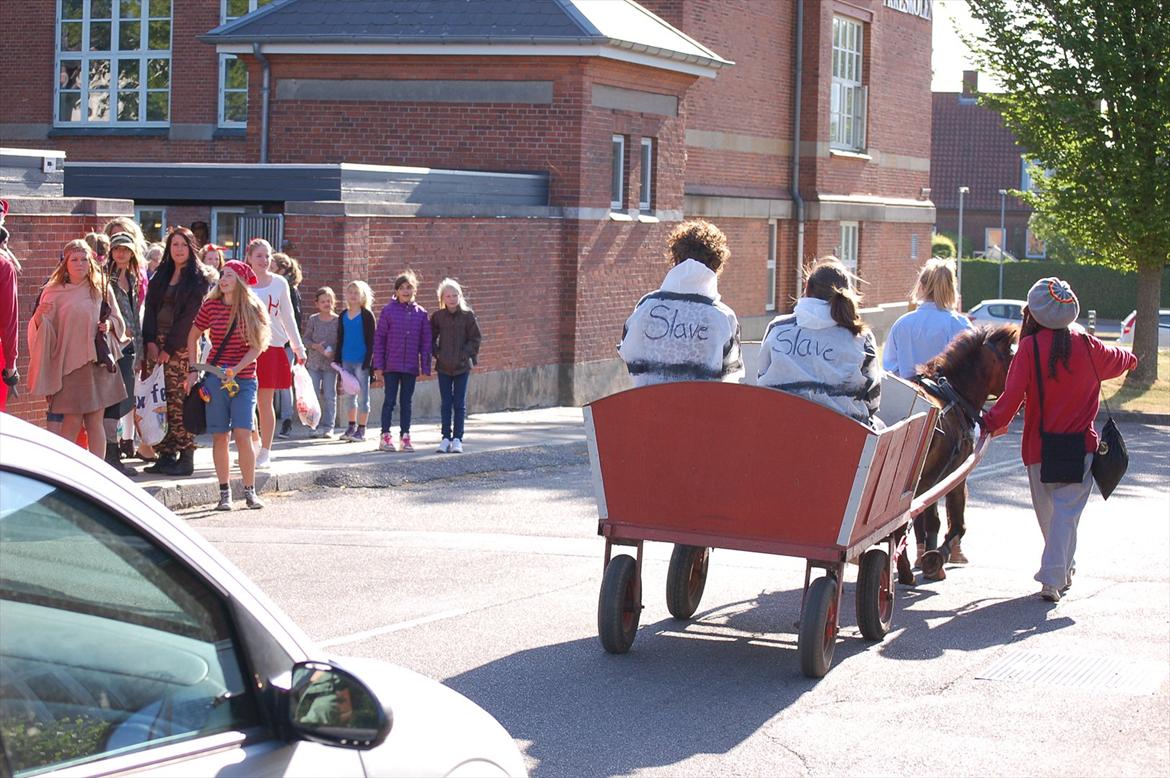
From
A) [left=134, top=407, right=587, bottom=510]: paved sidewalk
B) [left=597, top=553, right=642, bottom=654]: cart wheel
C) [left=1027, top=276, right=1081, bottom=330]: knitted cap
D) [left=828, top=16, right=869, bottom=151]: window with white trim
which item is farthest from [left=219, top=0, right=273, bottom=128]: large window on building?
[left=597, top=553, right=642, bottom=654]: cart wheel

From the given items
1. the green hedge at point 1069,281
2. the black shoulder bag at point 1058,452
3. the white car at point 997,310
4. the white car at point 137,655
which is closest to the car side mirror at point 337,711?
the white car at point 137,655

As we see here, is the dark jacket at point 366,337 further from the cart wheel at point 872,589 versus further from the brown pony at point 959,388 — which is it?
the cart wheel at point 872,589

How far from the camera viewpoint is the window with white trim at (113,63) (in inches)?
1188

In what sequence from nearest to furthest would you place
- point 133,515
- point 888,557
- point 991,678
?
point 133,515, point 991,678, point 888,557

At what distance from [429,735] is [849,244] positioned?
3362 centimetres

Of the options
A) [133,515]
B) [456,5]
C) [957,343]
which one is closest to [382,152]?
[456,5]

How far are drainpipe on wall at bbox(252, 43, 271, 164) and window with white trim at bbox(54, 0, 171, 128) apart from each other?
6841mm

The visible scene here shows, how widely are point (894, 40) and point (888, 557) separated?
31.5 metres

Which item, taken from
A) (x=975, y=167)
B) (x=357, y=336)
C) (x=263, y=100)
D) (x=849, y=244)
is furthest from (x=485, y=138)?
(x=975, y=167)

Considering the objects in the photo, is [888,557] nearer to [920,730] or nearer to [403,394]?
[920,730]

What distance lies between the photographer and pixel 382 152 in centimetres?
2311

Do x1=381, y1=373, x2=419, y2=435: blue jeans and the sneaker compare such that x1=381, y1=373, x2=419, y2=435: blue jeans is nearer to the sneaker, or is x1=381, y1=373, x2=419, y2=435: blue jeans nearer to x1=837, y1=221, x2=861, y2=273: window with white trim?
the sneaker

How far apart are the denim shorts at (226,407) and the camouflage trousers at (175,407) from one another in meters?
1.29

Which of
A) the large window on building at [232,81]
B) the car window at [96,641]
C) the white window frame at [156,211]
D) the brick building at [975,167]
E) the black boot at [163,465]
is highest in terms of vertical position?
the brick building at [975,167]
